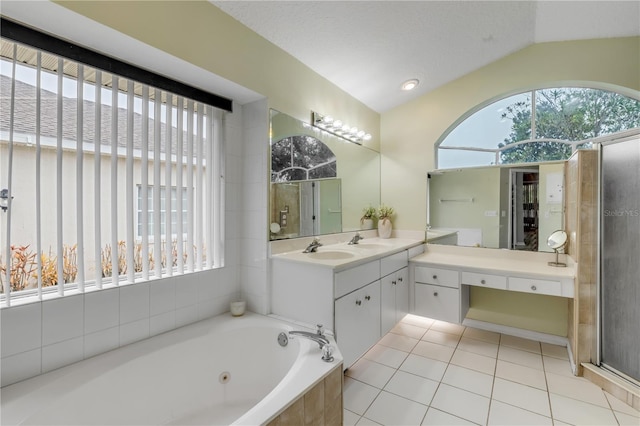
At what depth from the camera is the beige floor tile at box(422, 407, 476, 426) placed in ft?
5.30

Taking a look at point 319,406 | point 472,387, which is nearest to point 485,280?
point 472,387

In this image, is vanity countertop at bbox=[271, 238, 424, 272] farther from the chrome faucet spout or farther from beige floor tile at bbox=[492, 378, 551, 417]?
beige floor tile at bbox=[492, 378, 551, 417]

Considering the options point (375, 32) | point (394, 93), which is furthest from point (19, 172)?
point (394, 93)

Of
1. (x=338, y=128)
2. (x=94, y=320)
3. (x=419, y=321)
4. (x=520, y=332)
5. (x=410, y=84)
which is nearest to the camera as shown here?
(x=94, y=320)

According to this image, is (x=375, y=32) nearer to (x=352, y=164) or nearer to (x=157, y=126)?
(x=352, y=164)

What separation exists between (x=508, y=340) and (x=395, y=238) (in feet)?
4.60

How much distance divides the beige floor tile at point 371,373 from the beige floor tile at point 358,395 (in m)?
0.05

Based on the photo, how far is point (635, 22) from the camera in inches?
83.5

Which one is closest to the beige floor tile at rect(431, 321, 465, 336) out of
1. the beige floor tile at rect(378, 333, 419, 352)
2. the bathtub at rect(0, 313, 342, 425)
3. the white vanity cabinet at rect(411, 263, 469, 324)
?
the white vanity cabinet at rect(411, 263, 469, 324)

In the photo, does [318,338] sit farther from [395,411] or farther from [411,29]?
[411,29]

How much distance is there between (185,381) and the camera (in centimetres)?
163

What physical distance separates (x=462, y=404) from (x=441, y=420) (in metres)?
0.23

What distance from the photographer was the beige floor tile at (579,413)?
5.35 ft

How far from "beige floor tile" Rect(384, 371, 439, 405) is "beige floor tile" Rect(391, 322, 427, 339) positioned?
67 centimetres
